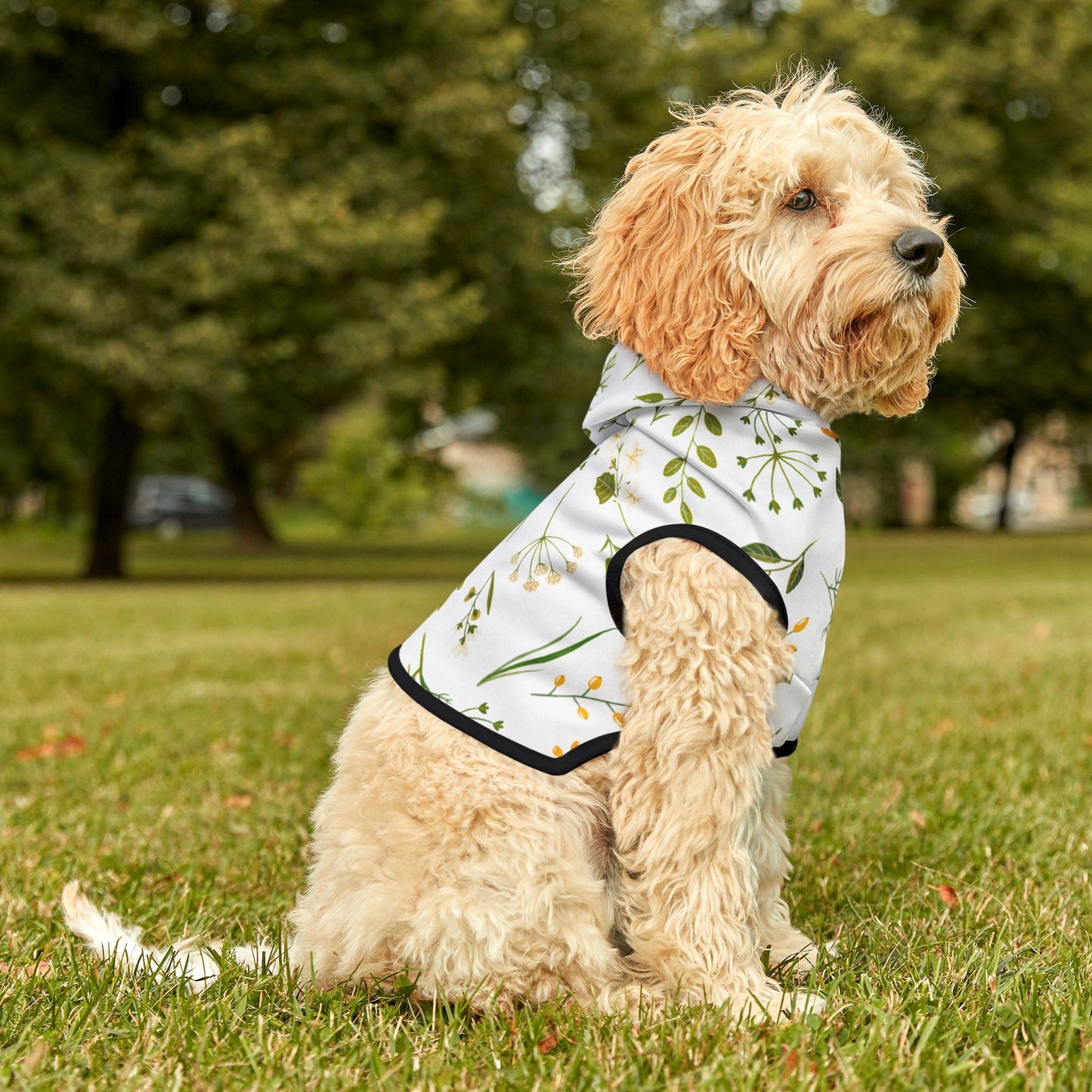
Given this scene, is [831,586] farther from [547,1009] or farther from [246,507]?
[246,507]

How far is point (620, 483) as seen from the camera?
9.29ft

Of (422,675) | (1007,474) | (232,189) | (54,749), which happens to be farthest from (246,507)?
(422,675)

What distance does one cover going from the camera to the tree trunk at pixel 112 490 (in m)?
20.3

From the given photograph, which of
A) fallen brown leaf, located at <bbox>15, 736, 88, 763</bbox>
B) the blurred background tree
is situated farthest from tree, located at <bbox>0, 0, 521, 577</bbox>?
fallen brown leaf, located at <bbox>15, 736, 88, 763</bbox>

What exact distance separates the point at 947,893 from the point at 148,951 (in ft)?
7.90

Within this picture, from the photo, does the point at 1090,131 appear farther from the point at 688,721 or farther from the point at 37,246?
the point at 688,721

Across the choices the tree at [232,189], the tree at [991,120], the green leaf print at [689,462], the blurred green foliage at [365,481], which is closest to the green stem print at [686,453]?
the green leaf print at [689,462]

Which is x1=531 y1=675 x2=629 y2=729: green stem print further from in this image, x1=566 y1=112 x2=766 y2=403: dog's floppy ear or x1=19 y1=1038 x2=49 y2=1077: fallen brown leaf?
x1=19 y1=1038 x2=49 y2=1077: fallen brown leaf

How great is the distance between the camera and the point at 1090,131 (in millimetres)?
22484

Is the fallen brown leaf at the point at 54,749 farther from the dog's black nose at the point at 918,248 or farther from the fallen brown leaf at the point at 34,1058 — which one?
the dog's black nose at the point at 918,248

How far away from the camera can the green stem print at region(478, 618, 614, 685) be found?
278cm

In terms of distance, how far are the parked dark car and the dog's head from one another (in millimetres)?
48162

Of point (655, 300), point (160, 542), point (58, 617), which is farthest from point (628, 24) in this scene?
point (160, 542)

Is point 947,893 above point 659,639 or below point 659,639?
below
